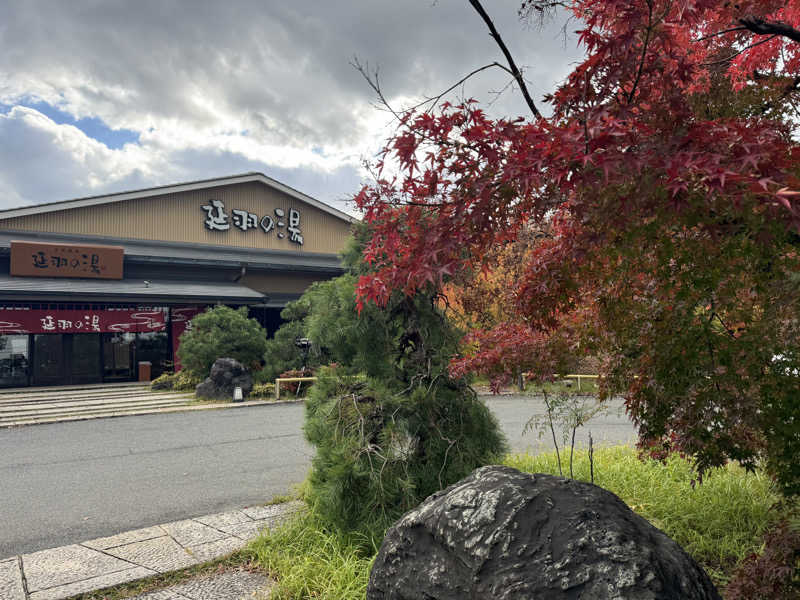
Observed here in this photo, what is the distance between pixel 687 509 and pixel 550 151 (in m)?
3.92

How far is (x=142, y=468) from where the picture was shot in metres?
7.69

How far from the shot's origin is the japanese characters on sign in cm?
2341

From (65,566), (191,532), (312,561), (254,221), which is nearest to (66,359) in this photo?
(254,221)

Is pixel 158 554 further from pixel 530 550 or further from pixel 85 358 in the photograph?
pixel 85 358

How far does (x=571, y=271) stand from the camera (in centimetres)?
296

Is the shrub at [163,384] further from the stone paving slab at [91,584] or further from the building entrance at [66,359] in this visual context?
the stone paving slab at [91,584]

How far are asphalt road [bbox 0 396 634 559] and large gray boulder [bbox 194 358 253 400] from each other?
2751mm

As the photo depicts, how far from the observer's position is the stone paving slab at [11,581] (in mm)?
3527

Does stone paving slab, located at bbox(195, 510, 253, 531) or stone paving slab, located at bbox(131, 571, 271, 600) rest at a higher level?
stone paving slab, located at bbox(195, 510, 253, 531)

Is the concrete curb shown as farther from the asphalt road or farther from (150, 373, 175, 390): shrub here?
(150, 373, 175, 390): shrub

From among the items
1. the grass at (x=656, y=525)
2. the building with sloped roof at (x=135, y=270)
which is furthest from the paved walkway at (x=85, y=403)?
the grass at (x=656, y=525)

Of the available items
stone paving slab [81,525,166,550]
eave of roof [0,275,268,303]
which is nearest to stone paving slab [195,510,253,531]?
stone paving slab [81,525,166,550]

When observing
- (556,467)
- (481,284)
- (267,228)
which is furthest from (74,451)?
(267,228)

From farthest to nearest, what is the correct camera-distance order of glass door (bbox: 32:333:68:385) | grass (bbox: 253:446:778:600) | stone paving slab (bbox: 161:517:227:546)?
glass door (bbox: 32:333:68:385) → stone paving slab (bbox: 161:517:227:546) → grass (bbox: 253:446:778:600)
